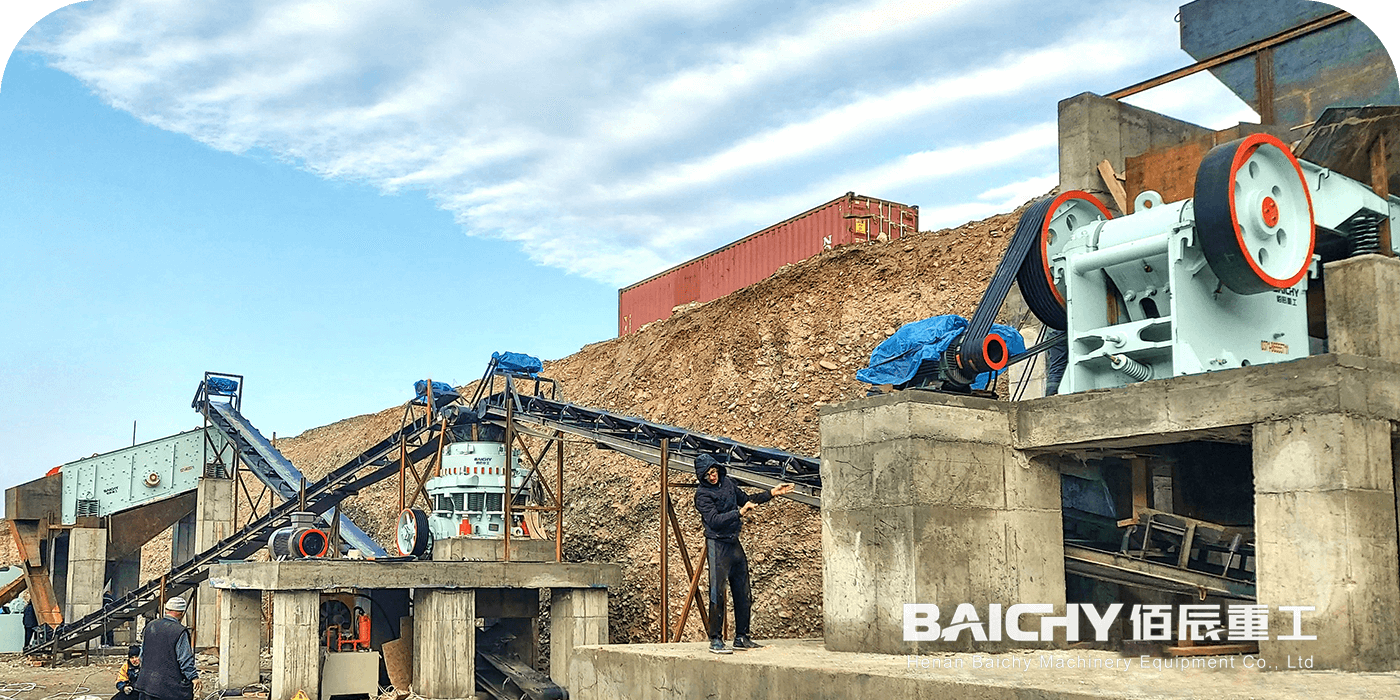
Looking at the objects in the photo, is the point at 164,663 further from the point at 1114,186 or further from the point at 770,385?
the point at 770,385

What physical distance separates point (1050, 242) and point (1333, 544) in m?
5.09

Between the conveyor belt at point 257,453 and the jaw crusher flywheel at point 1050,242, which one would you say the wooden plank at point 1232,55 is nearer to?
the jaw crusher flywheel at point 1050,242

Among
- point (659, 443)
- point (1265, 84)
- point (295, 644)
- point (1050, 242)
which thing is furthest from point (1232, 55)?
point (295, 644)

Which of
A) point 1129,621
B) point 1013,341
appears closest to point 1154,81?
point 1013,341

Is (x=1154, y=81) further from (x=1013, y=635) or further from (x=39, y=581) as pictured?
(x=39, y=581)

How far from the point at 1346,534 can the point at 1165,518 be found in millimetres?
3289

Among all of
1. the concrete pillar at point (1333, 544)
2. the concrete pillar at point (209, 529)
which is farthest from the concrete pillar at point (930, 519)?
the concrete pillar at point (209, 529)

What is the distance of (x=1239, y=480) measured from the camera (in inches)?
539

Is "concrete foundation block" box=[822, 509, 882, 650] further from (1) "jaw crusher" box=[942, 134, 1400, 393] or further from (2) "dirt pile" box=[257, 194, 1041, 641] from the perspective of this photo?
(2) "dirt pile" box=[257, 194, 1041, 641]

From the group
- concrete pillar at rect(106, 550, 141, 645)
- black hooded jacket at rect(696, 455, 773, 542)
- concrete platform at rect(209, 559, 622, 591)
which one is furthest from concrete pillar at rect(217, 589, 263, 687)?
black hooded jacket at rect(696, 455, 773, 542)

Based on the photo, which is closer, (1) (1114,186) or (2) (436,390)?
(1) (1114,186)

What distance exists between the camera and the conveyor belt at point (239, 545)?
30.8 metres

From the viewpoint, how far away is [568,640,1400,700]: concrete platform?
859 centimetres

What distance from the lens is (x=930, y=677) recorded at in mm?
9758
